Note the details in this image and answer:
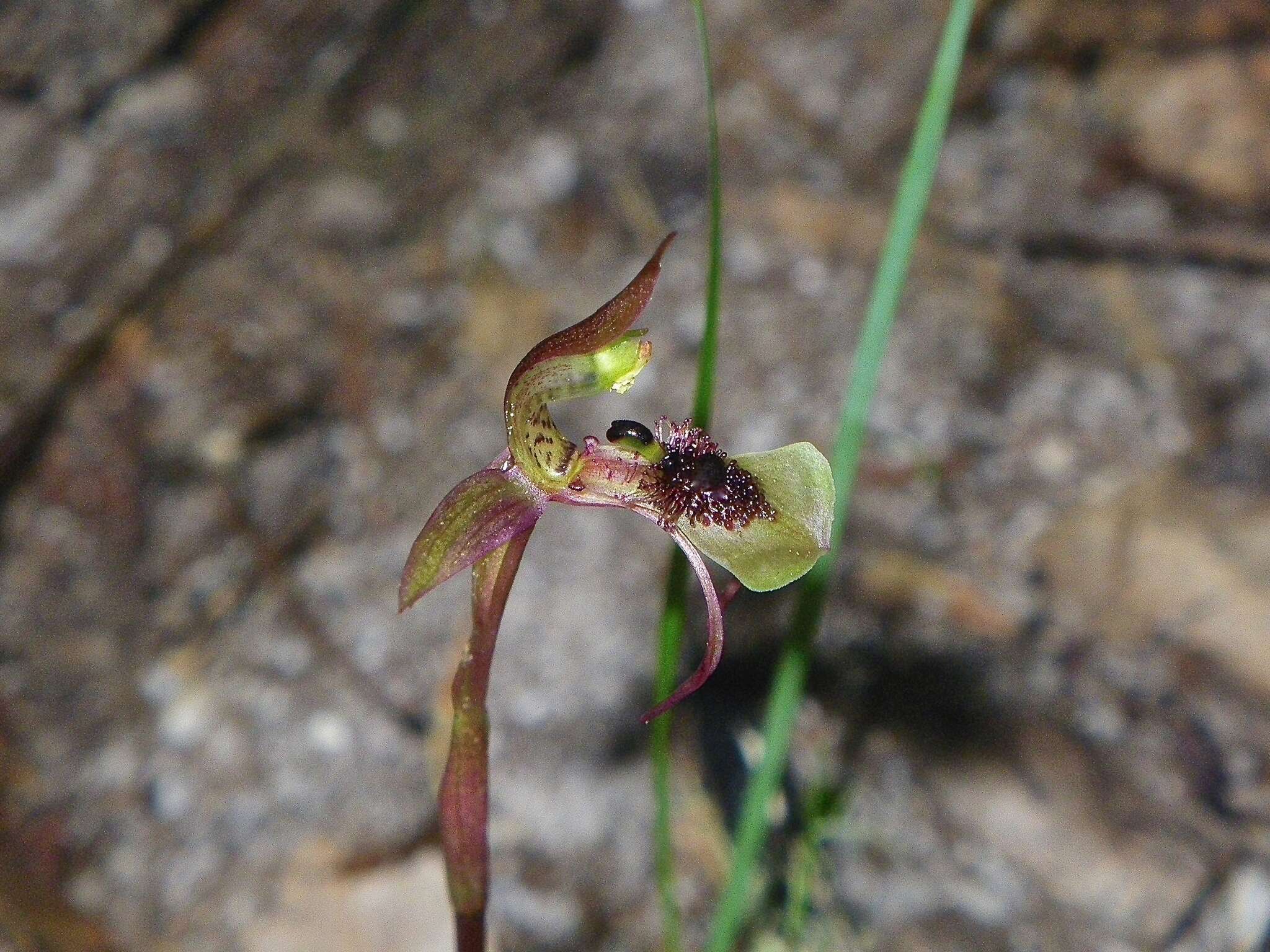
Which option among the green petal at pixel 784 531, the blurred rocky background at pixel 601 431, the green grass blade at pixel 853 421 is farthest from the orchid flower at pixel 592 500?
the blurred rocky background at pixel 601 431

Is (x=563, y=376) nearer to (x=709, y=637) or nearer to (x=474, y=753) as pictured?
(x=709, y=637)

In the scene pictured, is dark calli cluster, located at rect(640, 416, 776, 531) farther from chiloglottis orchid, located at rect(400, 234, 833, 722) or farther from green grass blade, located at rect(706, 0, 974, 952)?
green grass blade, located at rect(706, 0, 974, 952)

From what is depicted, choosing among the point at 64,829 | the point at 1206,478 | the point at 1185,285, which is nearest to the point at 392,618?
the point at 64,829

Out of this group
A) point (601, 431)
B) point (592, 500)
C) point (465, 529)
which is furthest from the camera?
point (601, 431)

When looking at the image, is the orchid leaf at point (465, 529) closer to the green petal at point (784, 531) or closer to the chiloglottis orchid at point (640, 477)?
the chiloglottis orchid at point (640, 477)

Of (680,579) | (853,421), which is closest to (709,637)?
(680,579)

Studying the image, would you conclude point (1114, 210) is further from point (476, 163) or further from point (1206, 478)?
point (476, 163)
